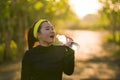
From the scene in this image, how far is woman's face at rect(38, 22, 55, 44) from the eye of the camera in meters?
4.25

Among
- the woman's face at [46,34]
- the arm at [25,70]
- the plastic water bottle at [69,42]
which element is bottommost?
the arm at [25,70]

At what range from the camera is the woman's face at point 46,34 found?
4250 mm

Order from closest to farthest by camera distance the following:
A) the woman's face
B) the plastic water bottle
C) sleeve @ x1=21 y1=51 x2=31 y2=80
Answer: sleeve @ x1=21 y1=51 x2=31 y2=80 → the woman's face → the plastic water bottle

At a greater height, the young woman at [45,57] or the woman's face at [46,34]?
the woman's face at [46,34]

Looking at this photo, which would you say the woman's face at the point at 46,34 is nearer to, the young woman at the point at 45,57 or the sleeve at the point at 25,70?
the young woman at the point at 45,57

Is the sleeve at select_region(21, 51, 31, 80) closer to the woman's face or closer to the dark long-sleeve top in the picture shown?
the dark long-sleeve top

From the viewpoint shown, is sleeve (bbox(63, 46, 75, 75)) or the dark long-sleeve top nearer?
the dark long-sleeve top

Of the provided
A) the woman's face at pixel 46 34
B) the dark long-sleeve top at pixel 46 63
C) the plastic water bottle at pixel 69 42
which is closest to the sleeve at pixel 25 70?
the dark long-sleeve top at pixel 46 63

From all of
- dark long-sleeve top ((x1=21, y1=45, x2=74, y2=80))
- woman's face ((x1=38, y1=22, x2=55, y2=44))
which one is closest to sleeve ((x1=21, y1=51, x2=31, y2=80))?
dark long-sleeve top ((x1=21, y1=45, x2=74, y2=80))

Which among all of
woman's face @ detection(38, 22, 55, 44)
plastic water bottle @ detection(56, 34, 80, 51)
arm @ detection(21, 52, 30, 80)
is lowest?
arm @ detection(21, 52, 30, 80)

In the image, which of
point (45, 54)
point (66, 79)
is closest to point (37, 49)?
point (45, 54)

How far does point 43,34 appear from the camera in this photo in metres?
4.29

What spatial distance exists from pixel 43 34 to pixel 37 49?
0.62 feet

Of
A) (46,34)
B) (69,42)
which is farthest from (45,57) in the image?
(69,42)
